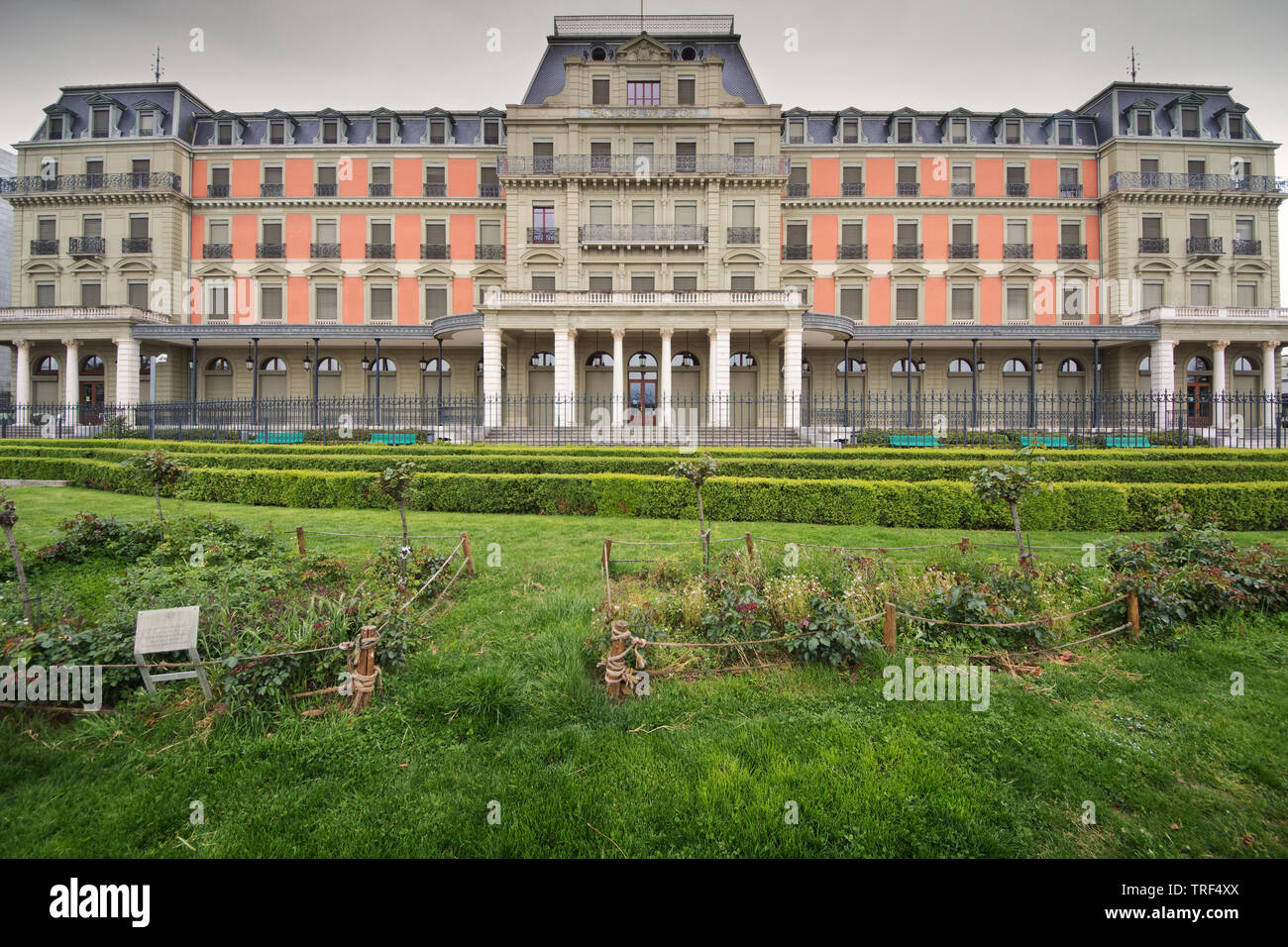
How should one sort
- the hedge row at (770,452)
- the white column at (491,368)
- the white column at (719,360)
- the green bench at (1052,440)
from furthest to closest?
the white column at (719,360) → the white column at (491,368) → the green bench at (1052,440) → the hedge row at (770,452)

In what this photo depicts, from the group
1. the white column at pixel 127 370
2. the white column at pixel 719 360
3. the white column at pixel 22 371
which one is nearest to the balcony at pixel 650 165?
the white column at pixel 719 360

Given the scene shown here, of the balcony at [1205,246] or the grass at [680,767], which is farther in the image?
the balcony at [1205,246]

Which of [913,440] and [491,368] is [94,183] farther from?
[913,440]

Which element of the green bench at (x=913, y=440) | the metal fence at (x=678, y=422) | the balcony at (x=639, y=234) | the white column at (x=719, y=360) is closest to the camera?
the green bench at (x=913, y=440)

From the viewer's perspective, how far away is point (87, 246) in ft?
96.1

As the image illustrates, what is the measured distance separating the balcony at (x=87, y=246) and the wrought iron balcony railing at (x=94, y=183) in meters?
2.57

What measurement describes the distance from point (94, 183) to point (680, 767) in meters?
42.6

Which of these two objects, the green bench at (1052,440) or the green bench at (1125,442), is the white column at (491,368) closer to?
the green bench at (1052,440)

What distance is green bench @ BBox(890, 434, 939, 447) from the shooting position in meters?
18.9

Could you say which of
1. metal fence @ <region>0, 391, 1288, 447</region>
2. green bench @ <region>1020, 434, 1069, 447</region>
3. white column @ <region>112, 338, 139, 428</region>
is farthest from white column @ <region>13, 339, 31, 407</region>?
green bench @ <region>1020, 434, 1069, 447</region>

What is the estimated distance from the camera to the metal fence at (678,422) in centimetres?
1919

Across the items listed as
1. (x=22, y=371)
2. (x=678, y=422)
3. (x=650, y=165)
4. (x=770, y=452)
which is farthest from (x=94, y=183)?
(x=770, y=452)

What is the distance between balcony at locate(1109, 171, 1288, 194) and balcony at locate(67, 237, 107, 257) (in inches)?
2068
